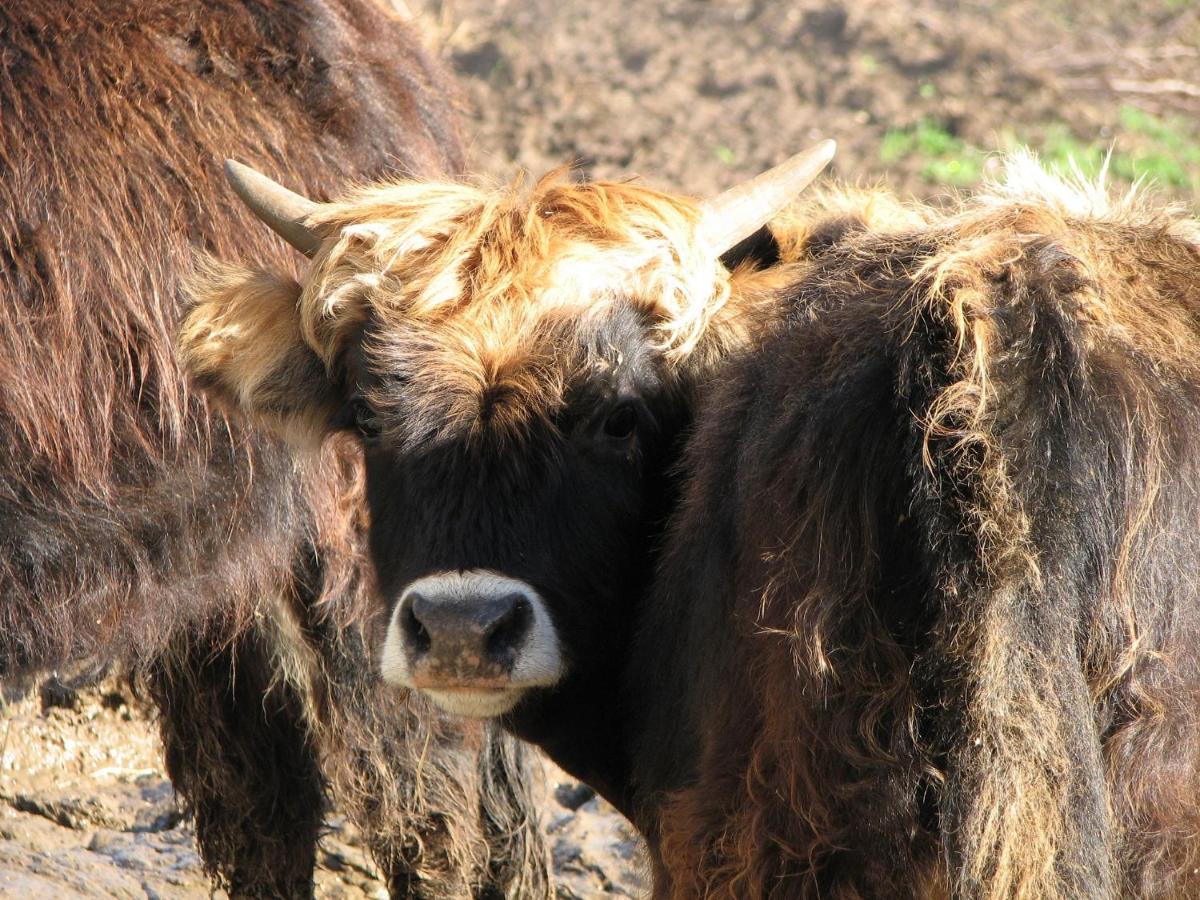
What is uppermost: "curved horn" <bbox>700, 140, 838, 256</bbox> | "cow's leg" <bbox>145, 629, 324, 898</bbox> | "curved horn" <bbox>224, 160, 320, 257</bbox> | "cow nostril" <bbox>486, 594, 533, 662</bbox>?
"curved horn" <bbox>224, 160, 320, 257</bbox>

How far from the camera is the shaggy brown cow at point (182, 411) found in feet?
11.7

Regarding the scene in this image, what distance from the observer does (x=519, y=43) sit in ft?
32.1

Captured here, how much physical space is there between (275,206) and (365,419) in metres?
0.62

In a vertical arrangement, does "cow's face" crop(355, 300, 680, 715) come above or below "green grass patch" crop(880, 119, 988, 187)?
above

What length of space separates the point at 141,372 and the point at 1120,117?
7.60 meters

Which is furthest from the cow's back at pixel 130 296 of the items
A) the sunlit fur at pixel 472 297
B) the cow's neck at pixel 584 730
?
the cow's neck at pixel 584 730

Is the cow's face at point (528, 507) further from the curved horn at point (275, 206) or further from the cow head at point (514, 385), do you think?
the curved horn at point (275, 206)

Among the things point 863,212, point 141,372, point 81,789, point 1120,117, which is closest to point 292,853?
point 81,789

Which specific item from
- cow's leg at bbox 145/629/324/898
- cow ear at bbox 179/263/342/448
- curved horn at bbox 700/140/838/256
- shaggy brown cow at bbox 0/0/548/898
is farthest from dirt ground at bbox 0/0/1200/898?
curved horn at bbox 700/140/838/256

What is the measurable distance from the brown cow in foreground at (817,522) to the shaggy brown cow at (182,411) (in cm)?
78

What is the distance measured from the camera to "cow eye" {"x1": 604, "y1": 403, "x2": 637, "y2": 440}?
2.91 meters

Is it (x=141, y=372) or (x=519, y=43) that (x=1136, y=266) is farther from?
(x=519, y=43)

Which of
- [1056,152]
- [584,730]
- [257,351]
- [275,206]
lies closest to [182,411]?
[257,351]

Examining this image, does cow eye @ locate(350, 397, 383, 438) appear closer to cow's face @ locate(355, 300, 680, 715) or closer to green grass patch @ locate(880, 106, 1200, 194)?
cow's face @ locate(355, 300, 680, 715)
